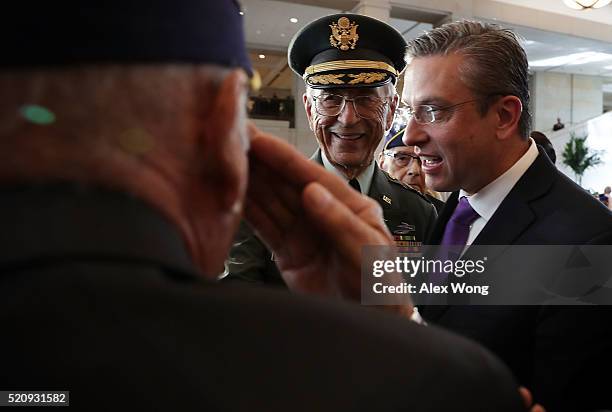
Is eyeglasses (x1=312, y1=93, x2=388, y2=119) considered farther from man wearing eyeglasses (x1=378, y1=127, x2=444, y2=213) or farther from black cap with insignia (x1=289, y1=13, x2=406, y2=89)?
man wearing eyeglasses (x1=378, y1=127, x2=444, y2=213)

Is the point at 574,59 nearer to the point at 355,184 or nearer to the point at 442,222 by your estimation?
the point at 355,184

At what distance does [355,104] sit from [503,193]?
2.48ft

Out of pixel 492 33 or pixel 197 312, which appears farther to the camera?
pixel 492 33

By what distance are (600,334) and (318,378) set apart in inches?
38.6

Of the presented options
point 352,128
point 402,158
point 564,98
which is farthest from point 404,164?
point 564,98

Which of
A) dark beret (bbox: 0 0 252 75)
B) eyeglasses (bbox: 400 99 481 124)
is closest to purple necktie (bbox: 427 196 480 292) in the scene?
eyeglasses (bbox: 400 99 481 124)

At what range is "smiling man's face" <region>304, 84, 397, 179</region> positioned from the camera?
2.16m

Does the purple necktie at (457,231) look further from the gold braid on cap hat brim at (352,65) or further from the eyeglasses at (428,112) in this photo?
the gold braid on cap hat brim at (352,65)

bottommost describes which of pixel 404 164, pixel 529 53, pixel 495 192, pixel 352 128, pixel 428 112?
pixel 529 53

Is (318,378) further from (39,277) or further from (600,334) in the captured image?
(600,334)

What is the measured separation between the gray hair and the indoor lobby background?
7.58 meters

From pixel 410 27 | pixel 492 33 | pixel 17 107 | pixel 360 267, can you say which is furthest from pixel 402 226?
pixel 410 27

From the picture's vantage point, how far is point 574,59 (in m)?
15.1

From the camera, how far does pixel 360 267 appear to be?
3.31ft
